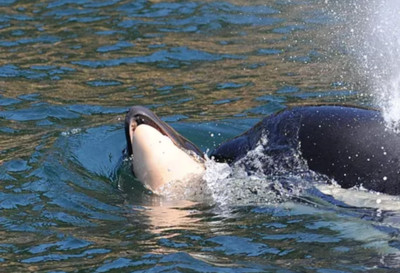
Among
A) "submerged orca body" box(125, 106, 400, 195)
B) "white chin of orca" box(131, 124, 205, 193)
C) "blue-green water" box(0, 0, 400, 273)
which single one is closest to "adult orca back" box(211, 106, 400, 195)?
"submerged orca body" box(125, 106, 400, 195)

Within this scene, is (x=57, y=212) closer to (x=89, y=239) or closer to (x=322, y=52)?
(x=89, y=239)

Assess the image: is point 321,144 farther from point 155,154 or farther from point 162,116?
point 162,116

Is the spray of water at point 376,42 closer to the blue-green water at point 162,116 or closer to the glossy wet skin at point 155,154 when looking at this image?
the blue-green water at point 162,116

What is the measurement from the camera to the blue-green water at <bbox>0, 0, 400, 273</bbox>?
20.8 ft

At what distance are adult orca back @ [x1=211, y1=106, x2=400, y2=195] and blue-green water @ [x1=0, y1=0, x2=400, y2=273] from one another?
25 centimetres

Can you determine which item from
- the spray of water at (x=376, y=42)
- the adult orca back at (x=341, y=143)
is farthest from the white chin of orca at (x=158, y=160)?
the spray of water at (x=376, y=42)

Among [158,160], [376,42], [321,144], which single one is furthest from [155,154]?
[376,42]

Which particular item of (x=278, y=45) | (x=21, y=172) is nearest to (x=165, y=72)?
(x=278, y=45)

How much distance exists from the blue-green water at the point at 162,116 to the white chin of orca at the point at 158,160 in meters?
0.19

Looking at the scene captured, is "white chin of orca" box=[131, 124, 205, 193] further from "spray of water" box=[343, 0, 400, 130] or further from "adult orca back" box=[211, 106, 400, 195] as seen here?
"spray of water" box=[343, 0, 400, 130]

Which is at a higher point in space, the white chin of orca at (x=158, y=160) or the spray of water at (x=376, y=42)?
the spray of water at (x=376, y=42)

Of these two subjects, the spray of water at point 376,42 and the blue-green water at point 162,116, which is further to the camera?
the spray of water at point 376,42

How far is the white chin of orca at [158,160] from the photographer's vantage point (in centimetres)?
767

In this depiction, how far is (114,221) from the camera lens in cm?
707
